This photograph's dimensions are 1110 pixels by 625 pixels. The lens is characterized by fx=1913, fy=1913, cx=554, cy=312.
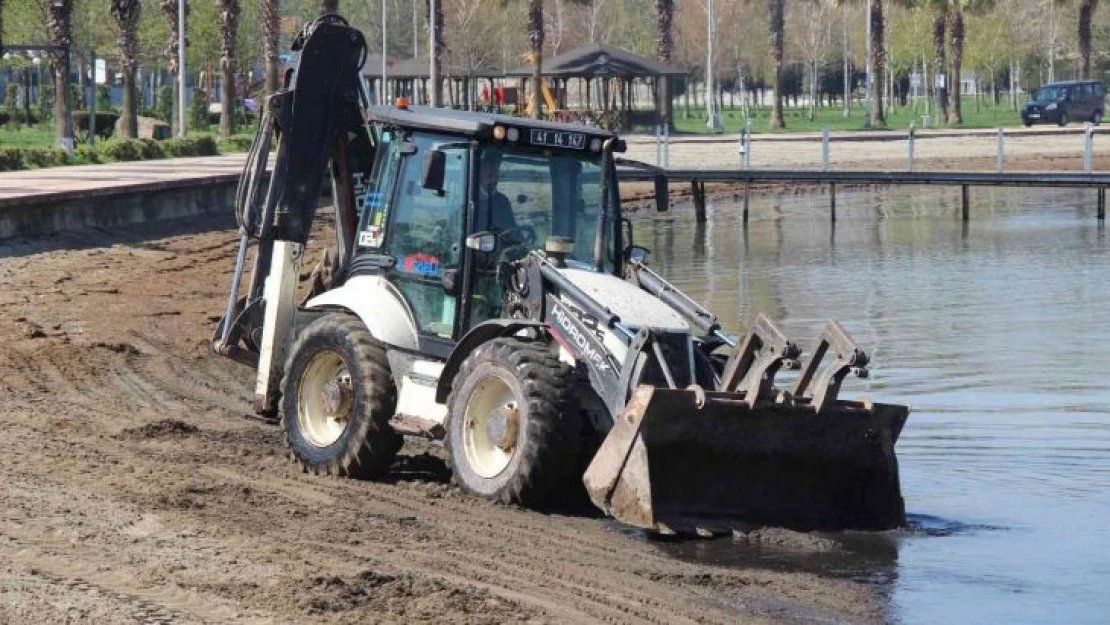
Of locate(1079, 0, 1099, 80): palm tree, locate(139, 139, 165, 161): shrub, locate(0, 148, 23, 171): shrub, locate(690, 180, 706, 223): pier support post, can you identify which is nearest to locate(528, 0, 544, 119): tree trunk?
locate(139, 139, 165, 161): shrub

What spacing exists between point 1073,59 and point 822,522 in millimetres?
106187

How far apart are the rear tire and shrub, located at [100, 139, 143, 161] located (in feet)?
107

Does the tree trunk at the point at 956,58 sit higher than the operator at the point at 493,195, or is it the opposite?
the tree trunk at the point at 956,58

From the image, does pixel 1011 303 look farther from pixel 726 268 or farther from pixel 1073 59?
pixel 1073 59

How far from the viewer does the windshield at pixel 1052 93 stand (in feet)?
227

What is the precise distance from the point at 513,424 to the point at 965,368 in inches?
354

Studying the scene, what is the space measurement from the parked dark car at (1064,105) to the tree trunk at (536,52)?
1777cm

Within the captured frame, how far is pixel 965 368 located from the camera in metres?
18.7

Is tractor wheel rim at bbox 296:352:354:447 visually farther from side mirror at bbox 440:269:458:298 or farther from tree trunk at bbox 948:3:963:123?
tree trunk at bbox 948:3:963:123

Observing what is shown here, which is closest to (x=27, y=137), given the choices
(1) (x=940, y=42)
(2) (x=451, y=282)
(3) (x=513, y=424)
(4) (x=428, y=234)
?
(1) (x=940, y=42)

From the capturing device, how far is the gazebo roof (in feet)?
214

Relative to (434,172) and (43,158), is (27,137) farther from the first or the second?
(434,172)

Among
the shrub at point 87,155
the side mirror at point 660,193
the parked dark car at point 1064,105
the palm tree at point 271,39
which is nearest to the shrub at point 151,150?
the shrub at point 87,155

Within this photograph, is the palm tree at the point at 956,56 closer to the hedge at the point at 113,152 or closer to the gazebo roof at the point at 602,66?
the gazebo roof at the point at 602,66
